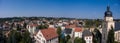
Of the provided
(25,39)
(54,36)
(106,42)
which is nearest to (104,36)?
(106,42)

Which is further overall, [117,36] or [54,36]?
[117,36]

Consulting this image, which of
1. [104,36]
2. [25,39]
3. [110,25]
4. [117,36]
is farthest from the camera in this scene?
[117,36]

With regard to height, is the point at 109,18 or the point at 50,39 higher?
the point at 109,18

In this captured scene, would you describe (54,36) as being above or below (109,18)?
below

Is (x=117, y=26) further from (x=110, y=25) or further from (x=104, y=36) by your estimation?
(x=104, y=36)

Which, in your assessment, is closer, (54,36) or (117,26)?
(54,36)

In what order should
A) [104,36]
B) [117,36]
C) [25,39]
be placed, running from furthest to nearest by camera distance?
[117,36], [104,36], [25,39]

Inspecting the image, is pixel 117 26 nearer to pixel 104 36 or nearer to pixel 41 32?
pixel 104 36

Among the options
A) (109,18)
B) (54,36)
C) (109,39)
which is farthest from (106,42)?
(54,36)

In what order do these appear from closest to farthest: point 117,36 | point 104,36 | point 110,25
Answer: point 104,36 → point 110,25 → point 117,36
